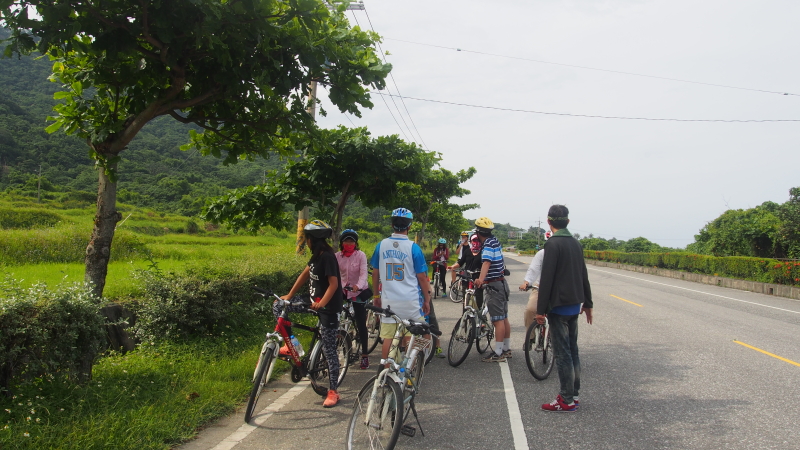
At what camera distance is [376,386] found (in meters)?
3.67

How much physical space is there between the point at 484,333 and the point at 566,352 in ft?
7.26

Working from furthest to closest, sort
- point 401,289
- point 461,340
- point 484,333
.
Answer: point 484,333, point 461,340, point 401,289

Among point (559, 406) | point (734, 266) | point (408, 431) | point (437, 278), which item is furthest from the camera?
point (734, 266)

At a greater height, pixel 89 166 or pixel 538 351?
pixel 89 166

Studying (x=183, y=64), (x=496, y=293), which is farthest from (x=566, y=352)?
(x=183, y=64)

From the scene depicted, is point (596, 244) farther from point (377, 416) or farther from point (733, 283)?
point (377, 416)

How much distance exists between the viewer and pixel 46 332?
153 inches

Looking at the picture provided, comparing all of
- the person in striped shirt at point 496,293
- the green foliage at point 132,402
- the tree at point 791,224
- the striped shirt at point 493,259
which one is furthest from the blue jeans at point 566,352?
the tree at point 791,224

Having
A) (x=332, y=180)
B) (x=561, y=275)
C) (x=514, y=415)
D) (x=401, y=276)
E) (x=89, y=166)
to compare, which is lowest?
(x=514, y=415)

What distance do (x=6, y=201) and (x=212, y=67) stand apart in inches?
1417

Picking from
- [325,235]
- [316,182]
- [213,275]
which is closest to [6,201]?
[316,182]

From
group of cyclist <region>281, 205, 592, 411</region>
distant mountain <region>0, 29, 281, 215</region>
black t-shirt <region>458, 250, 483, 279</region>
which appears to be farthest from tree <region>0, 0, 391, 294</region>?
distant mountain <region>0, 29, 281, 215</region>

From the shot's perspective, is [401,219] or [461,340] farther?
[461,340]

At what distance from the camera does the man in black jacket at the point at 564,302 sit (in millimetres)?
4910
